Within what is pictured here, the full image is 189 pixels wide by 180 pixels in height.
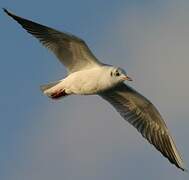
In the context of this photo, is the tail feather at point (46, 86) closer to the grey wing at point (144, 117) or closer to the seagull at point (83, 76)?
the seagull at point (83, 76)

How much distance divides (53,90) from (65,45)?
107 cm

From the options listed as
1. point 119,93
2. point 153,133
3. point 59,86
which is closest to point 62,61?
point 59,86

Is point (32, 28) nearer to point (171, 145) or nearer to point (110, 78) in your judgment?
point (110, 78)

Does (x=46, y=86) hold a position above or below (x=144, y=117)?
above

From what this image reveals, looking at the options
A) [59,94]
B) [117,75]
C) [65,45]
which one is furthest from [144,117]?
[65,45]

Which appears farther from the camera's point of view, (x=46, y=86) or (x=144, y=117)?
(x=144, y=117)

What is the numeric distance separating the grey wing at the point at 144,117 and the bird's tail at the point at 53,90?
136cm

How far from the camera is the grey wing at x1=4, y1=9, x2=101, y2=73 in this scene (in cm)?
1744

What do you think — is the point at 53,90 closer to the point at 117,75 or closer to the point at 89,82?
the point at 89,82

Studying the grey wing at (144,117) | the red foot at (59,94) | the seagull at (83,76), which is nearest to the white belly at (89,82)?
the seagull at (83,76)

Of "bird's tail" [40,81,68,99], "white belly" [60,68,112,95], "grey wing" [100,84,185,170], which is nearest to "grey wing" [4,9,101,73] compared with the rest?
Answer: "white belly" [60,68,112,95]

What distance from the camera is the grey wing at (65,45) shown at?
57.2 ft

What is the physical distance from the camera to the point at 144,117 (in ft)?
63.4

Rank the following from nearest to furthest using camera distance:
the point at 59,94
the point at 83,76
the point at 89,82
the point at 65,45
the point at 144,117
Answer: the point at 89,82 → the point at 83,76 → the point at 65,45 → the point at 59,94 → the point at 144,117
